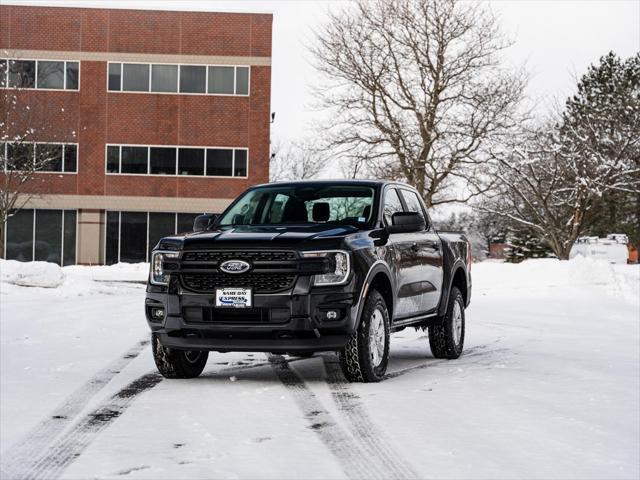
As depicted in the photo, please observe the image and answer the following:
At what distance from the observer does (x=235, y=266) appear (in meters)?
8.05

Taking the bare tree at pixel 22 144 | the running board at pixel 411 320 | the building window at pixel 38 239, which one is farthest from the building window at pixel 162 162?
the running board at pixel 411 320

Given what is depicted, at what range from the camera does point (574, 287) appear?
76.2ft

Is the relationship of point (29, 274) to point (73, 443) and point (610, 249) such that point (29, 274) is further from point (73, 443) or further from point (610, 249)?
point (610, 249)

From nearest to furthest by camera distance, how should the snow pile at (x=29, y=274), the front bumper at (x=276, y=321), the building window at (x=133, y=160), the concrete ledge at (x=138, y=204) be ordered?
the front bumper at (x=276, y=321), the snow pile at (x=29, y=274), the concrete ledge at (x=138, y=204), the building window at (x=133, y=160)

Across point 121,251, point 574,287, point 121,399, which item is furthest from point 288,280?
point 121,251

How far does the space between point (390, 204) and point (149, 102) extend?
119ft

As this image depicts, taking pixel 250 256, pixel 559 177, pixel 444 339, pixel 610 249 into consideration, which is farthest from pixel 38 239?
pixel 610 249

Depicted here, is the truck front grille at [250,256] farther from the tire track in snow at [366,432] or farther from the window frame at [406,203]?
the window frame at [406,203]

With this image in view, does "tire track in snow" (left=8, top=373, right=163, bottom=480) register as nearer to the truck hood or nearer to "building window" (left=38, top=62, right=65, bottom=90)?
the truck hood

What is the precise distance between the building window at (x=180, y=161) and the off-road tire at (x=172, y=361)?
36.0 metres

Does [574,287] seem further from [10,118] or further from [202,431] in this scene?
[10,118]

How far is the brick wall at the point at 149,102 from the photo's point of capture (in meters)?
44.7

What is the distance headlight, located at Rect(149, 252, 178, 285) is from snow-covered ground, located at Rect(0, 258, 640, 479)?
2.87 feet

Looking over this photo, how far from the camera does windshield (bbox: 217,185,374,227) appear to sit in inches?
370
